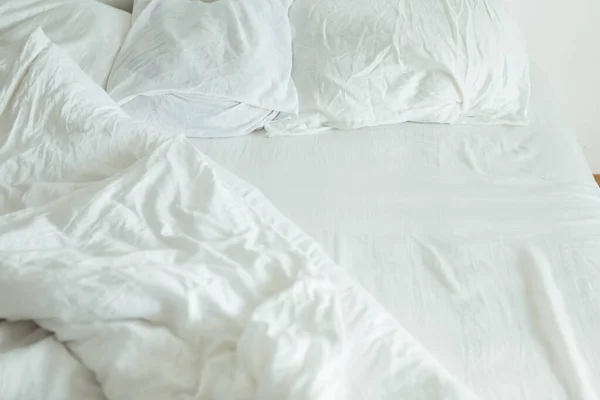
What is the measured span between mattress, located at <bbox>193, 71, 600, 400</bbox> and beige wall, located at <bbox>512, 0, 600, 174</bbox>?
1.22 ft

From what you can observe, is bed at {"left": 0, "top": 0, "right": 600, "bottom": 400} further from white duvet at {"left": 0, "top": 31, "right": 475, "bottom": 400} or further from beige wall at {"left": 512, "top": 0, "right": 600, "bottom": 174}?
beige wall at {"left": 512, "top": 0, "right": 600, "bottom": 174}

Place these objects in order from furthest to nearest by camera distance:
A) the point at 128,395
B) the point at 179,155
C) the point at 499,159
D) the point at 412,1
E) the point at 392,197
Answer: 1. the point at 412,1
2. the point at 499,159
3. the point at 392,197
4. the point at 179,155
5. the point at 128,395

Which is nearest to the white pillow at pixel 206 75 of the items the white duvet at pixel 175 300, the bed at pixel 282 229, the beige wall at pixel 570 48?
the bed at pixel 282 229

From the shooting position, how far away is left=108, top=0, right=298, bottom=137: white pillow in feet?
4.64

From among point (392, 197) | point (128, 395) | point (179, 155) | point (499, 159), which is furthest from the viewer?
point (499, 159)

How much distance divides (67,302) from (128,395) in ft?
0.49

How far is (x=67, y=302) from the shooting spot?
80 cm

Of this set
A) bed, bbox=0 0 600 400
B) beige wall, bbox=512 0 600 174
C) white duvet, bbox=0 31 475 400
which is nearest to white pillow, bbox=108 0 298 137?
bed, bbox=0 0 600 400

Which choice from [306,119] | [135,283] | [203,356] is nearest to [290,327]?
[203,356]

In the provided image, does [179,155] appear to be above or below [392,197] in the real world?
above

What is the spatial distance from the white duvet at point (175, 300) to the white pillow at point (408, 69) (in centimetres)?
44

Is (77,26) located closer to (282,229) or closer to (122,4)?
(122,4)

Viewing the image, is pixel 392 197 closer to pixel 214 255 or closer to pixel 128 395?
pixel 214 255

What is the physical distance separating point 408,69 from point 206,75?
0.48 metres
